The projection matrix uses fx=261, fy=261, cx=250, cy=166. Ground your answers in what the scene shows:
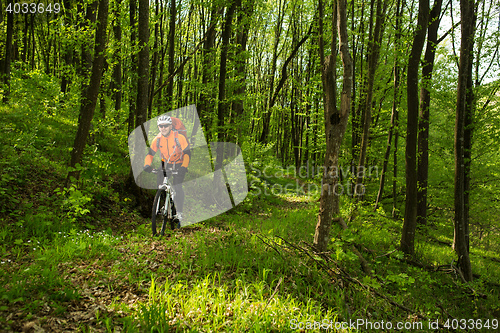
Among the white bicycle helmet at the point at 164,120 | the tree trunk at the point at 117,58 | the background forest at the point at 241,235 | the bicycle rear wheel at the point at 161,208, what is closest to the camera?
the background forest at the point at 241,235

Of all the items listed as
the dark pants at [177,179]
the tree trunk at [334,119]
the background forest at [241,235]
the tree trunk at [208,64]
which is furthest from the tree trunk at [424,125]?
the dark pants at [177,179]

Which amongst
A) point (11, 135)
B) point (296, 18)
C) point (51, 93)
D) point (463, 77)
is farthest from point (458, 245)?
point (296, 18)

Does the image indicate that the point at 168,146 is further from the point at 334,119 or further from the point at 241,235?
the point at 334,119

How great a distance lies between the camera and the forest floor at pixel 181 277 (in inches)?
123

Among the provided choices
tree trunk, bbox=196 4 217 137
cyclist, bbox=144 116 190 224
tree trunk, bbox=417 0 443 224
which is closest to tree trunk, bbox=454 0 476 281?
tree trunk, bbox=417 0 443 224

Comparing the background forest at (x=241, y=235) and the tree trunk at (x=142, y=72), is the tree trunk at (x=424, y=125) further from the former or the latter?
the tree trunk at (x=142, y=72)

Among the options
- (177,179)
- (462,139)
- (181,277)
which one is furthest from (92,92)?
(462,139)

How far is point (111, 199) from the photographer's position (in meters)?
7.36

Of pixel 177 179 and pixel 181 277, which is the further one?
pixel 177 179

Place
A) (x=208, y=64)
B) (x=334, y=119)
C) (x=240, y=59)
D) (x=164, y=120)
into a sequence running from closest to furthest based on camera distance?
1. (x=334, y=119)
2. (x=164, y=120)
3. (x=240, y=59)
4. (x=208, y=64)

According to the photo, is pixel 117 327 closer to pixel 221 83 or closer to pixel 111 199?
pixel 111 199

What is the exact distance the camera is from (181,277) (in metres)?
4.14

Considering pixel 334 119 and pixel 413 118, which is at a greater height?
pixel 413 118

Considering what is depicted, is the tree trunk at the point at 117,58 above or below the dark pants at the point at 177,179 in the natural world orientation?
above
